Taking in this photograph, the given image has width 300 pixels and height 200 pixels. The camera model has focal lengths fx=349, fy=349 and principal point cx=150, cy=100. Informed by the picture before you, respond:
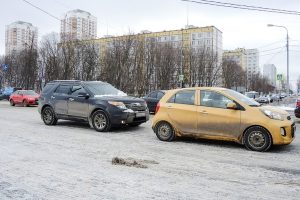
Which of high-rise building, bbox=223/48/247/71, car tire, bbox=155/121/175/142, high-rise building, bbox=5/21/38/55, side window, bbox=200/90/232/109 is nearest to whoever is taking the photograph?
side window, bbox=200/90/232/109

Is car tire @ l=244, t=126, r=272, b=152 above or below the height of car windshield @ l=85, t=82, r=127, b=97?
below

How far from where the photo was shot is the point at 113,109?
11.2 meters

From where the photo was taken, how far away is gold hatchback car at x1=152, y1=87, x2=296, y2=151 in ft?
26.8

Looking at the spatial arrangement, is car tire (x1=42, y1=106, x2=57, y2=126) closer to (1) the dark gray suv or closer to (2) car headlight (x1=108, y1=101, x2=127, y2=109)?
(1) the dark gray suv

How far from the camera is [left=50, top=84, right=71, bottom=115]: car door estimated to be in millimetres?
12516

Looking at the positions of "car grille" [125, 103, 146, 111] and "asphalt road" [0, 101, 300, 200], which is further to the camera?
"car grille" [125, 103, 146, 111]

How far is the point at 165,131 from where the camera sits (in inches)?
383

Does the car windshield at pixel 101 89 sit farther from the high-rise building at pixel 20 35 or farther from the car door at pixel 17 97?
the high-rise building at pixel 20 35

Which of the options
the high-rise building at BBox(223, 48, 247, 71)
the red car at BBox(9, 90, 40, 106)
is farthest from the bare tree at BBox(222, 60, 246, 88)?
the red car at BBox(9, 90, 40, 106)

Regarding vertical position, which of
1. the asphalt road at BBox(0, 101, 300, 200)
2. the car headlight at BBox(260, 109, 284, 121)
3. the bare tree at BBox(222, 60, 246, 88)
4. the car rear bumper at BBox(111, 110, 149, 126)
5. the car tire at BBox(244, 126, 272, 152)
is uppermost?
the bare tree at BBox(222, 60, 246, 88)

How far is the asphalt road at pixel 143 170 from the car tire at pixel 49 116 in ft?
10.0

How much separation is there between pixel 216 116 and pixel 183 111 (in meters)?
0.97

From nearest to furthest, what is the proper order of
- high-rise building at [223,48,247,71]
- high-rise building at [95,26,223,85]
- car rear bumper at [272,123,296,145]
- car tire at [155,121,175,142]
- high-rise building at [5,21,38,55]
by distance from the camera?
car rear bumper at [272,123,296,145]
car tire at [155,121,175,142]
high-rise building at [5,21,38,55]
high-rise building at [95,26,223,85]
high-rise building at [223,48,247,71]

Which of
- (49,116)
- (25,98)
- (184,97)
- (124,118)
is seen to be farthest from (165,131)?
(25,98)
